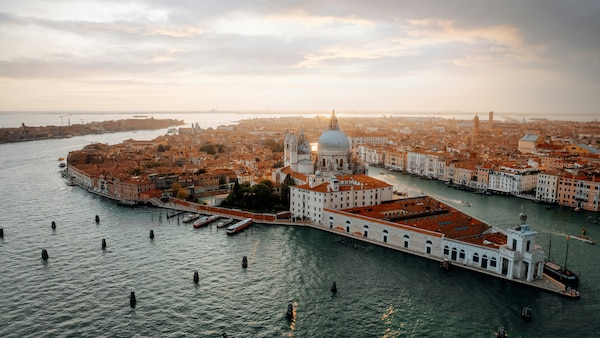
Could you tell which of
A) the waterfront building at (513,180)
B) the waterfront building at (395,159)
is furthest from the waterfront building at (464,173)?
the waterfront building at (395,159)

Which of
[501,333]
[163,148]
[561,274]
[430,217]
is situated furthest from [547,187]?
[163,148]

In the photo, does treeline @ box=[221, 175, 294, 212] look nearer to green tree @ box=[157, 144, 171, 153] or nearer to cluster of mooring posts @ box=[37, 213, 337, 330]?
cluster of mooring posts @ box=[37, 213, 337, 330]

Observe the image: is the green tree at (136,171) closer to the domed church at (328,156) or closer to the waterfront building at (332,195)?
the domed church at (328,156)

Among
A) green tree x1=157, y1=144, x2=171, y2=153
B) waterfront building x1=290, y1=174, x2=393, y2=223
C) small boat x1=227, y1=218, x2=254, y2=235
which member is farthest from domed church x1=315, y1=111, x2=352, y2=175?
green tree x1=157, y1=144, x2=171, y2=153

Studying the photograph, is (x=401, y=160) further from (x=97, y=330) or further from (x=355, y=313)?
(x=97, y=330)

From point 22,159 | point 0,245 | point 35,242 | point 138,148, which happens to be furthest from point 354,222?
point 22,159

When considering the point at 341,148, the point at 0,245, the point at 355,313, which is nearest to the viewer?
the point at 355,313

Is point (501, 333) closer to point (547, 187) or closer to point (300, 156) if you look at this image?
point (547, 187)
